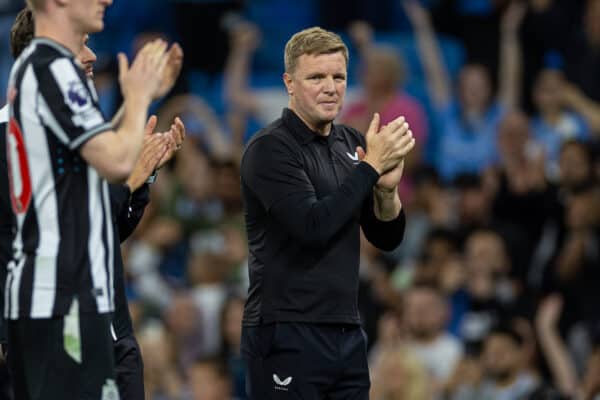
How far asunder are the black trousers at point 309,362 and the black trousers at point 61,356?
44.3 inches

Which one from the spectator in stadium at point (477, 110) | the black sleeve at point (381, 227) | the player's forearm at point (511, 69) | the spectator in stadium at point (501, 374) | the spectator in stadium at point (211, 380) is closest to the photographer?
the black sleeve at point (381, 227)

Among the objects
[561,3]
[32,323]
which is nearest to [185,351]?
[561,3]

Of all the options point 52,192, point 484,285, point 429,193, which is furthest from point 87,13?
point 429,193

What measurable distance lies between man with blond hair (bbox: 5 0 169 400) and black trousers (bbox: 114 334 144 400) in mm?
895

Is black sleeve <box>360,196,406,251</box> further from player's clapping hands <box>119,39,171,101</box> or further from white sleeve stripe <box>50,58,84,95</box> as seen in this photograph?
white sleeve stripe <box>50,58,84,95</box>

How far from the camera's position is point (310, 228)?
5496 millimetres

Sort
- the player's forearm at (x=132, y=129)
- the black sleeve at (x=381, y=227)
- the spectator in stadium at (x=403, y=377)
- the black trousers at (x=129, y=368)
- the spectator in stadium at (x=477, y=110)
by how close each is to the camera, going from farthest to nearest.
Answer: the spectator in stadium at (x=477, y=110) < the spectator in stadium at (x=403, y=377) < the black sleeve at (x=381, y=227) < the black trousers at (x=129, y=368) < the player's forearm at (x=132, y=129)

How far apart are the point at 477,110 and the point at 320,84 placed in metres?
5.70

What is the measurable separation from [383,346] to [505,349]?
102 cm

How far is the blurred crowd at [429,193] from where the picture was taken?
9453mm

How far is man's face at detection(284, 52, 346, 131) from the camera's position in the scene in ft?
18.8

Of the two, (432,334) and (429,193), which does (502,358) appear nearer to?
(432,334)

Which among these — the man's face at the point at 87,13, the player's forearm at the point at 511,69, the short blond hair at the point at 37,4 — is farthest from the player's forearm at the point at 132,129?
the player's forearm at the point at 511,69

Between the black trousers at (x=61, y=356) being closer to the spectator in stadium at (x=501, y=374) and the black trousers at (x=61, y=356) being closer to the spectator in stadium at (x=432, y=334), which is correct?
the spectator in stadium at (x=501, y=374)
